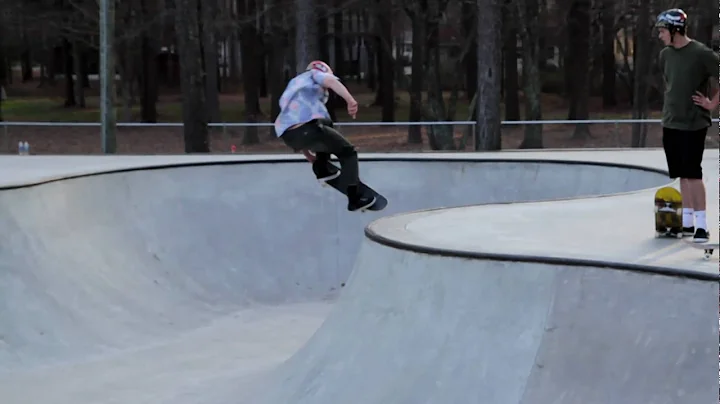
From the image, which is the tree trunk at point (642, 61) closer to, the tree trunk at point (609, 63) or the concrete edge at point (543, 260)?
the tree trunk at point (609, 63)

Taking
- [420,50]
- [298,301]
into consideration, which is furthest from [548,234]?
[420,50]

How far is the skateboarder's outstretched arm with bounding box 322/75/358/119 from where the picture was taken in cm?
787

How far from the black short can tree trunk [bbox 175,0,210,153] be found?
1628cm

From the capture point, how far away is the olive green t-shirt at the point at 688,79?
593cm

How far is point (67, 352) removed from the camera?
9656 millimetres

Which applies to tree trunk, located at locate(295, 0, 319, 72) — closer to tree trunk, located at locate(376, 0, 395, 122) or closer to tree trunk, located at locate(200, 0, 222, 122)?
tree trunk, located at locate(200, 0, 222, 122)

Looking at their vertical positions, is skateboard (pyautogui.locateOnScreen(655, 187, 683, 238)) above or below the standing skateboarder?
below

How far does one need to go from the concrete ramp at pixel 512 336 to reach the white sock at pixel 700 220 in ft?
3.81

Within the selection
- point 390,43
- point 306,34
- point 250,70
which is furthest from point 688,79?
point 250,70

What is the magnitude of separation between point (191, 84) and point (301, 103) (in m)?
15.0

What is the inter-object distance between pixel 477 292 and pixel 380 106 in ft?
116

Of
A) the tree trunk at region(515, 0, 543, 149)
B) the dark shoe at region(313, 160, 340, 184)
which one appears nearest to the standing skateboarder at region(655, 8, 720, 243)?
the dark shoe at region(313, 160, 340, 184)

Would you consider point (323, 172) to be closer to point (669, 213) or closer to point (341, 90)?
point (341, 90)

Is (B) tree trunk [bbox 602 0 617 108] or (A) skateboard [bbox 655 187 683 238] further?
(B) tree trunk [bbox 602 0 617 108]
